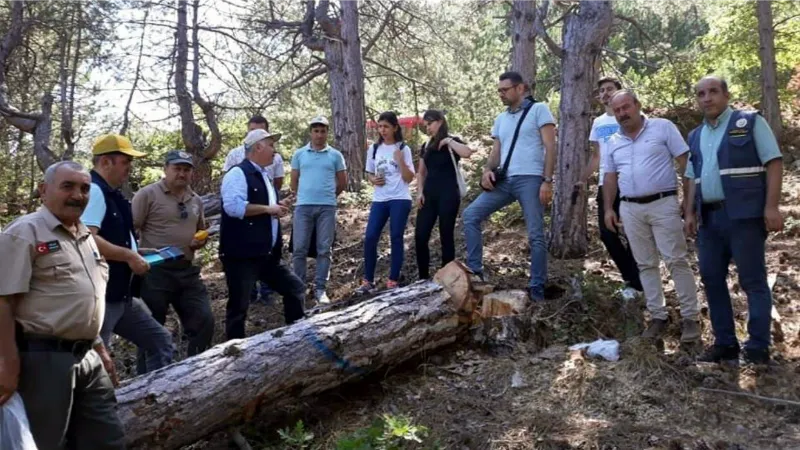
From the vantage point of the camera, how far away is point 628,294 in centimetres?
607

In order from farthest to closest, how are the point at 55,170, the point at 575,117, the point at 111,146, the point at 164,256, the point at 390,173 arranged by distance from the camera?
1. the point at 575,117
2. the point at 390,173
3. the point at 164,256
4. the point at 111,146
5. the point at 55,170

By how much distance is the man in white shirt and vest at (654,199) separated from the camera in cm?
522

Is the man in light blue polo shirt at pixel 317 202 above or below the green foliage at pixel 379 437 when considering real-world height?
above

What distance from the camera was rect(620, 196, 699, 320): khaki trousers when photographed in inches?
205

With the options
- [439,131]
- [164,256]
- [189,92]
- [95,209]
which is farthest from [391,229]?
[189,92]

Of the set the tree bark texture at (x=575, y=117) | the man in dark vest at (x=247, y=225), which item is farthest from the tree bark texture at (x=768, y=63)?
the man in dark vest at (x=247, y=225)

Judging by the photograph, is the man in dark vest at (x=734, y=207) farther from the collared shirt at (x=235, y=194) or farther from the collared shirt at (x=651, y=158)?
the collared shirt at (x=235, y=194)

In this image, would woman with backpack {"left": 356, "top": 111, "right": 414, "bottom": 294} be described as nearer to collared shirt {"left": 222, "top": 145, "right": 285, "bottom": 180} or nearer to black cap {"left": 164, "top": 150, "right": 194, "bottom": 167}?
collared shirt {"left": 222, "top": 145, "right": 285, "bottom": 180}

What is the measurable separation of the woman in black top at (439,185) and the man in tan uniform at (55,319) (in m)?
3.81

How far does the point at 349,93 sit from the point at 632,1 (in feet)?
33.4

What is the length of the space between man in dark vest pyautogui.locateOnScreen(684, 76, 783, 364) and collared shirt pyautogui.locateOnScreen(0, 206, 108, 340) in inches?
162

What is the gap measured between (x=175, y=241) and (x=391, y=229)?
2407 millimetres

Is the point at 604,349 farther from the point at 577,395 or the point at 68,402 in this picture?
the point at 68,402

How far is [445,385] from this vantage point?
16.3ft
